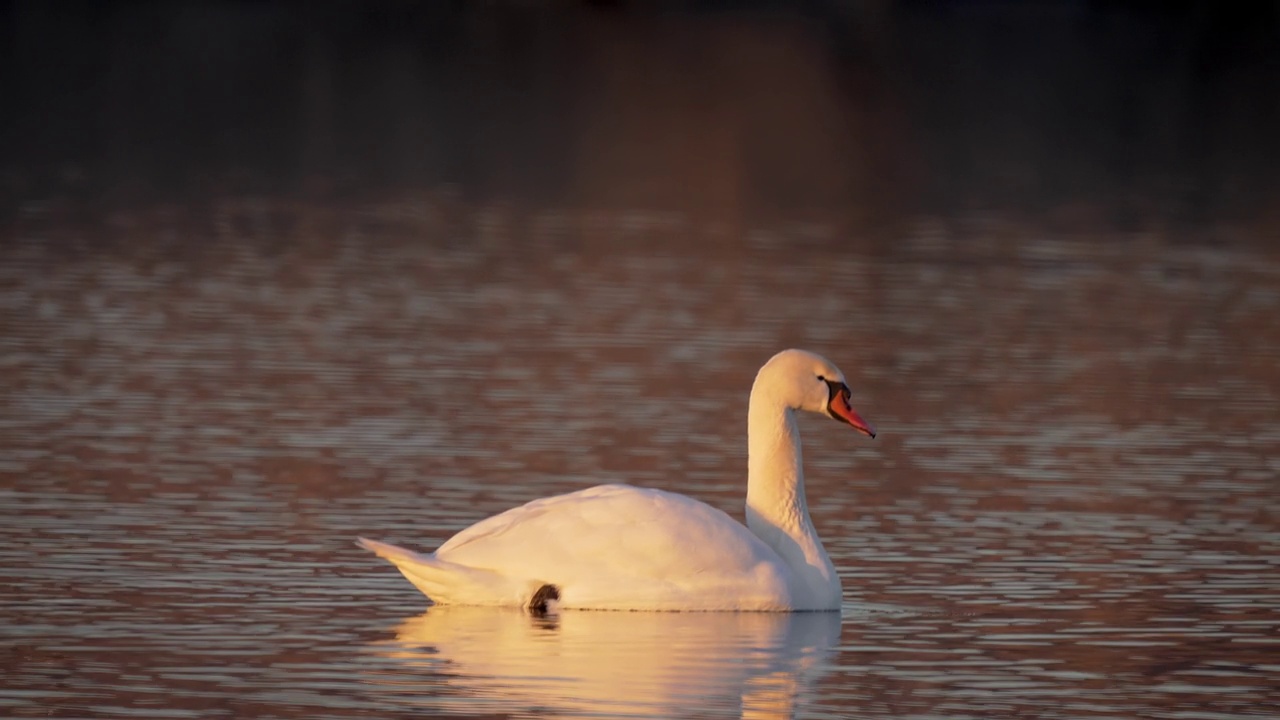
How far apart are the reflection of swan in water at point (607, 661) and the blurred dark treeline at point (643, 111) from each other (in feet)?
79.6

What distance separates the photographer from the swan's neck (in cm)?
1407

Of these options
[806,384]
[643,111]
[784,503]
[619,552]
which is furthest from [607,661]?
[643,111]

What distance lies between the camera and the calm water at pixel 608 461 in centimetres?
1232

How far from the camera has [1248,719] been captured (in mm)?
11742

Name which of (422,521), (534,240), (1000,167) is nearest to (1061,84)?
(1000,167)

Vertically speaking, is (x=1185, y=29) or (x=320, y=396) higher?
(x=1185, y=29)

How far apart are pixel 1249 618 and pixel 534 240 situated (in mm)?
19495

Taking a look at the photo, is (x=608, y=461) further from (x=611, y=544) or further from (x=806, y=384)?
(x=611, y=544)

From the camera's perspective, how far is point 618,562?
13.8 metres

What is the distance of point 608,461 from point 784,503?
12.2 feet

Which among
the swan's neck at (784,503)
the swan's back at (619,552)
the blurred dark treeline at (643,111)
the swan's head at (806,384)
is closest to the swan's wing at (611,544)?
the swan's back at (619,552)

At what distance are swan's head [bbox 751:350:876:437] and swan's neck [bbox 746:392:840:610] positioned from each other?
0.06 metres

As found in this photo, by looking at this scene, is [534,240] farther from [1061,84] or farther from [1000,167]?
[1061,84]

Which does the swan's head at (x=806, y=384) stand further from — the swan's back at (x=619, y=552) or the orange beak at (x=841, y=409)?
the swan's back at (x=619, y=552)
